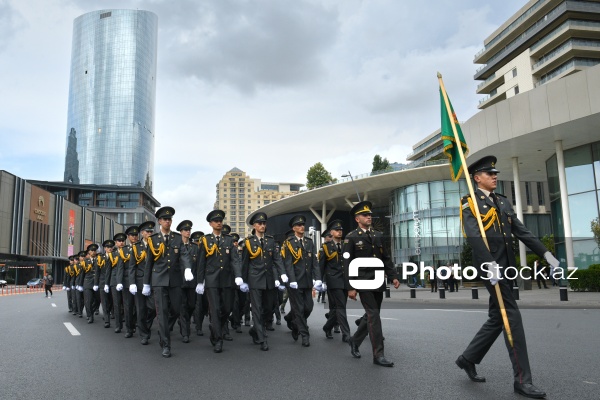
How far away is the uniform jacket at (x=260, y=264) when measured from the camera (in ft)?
27.2

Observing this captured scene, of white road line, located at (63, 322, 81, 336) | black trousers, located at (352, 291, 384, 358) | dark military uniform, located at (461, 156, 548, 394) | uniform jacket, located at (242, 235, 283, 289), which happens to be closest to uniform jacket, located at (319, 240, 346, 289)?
uniform jacket, located at (242, 235, 283, 289)

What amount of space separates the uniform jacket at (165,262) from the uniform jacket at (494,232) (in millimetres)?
4682

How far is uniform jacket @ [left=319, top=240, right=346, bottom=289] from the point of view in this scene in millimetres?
8414

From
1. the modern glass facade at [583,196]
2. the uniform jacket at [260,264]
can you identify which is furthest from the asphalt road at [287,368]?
the modern glass facade at [583,196]

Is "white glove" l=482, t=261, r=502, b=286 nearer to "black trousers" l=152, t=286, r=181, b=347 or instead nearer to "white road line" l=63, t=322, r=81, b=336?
"black trousers" l=152, t=286, r=181, b=347

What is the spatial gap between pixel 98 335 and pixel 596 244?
24.3 meters

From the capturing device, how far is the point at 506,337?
4.76m

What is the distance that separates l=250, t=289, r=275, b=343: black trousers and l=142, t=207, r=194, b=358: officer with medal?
108 cm

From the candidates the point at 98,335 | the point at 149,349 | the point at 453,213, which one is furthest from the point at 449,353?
the point at 453,213

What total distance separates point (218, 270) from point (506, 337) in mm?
4775

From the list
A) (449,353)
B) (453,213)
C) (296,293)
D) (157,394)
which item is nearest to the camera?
(157,394)

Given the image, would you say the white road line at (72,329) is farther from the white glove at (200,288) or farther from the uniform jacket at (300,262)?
the uniform jacket at (300,262)

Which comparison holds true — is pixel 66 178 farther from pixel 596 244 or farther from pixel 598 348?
pixel 598 348

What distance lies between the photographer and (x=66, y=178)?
508 ft
